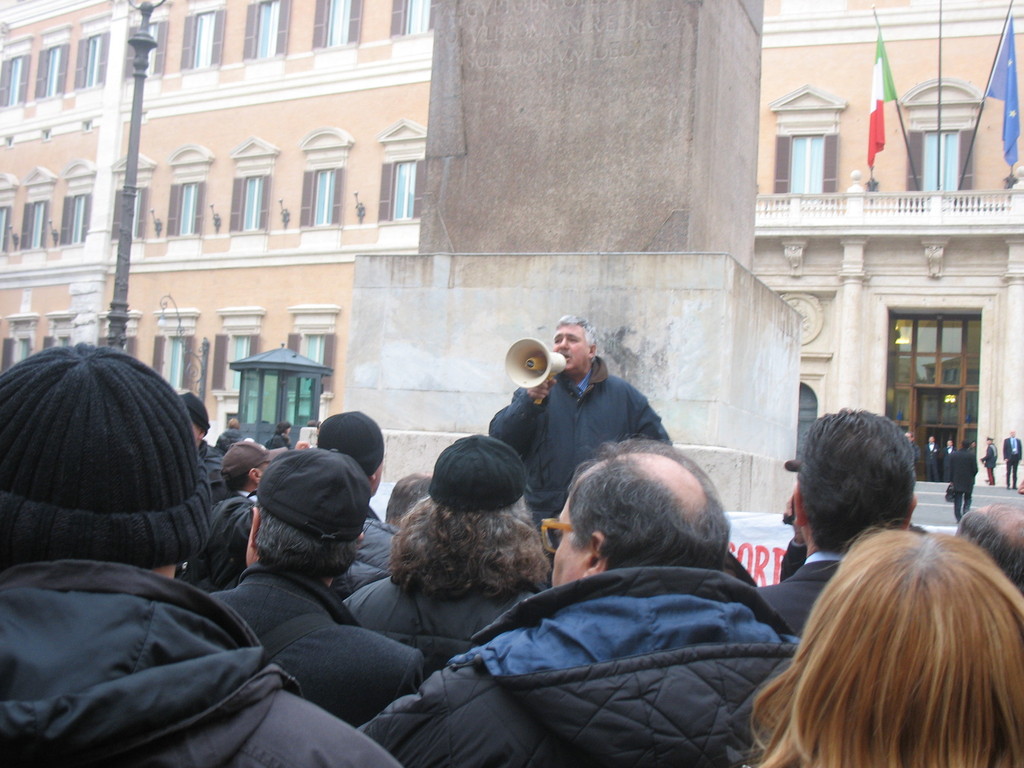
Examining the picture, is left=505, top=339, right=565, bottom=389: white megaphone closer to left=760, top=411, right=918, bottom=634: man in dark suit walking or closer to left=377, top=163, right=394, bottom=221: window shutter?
left=760, top=411, right=918, bottom=634: man in dark suit walking

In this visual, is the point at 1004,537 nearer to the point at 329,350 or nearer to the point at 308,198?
the point at 329,350

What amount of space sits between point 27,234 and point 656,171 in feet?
116

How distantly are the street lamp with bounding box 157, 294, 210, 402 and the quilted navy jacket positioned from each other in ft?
101

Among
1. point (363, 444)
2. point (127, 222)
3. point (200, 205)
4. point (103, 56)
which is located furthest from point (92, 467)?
point (103, 56)

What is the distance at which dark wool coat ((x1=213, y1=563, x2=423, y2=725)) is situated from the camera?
7.12 ft

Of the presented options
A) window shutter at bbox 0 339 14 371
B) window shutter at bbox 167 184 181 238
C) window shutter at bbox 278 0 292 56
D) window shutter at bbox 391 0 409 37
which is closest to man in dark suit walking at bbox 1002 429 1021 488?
window shutter at bbox 391 0 409 37

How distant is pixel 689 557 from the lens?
1.94 meters

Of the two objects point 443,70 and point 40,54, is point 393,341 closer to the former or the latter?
point 443,70

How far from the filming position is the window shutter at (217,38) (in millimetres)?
33031

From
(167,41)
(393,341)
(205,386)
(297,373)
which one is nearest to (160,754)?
(393,341)

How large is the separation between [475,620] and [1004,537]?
1.20 metres

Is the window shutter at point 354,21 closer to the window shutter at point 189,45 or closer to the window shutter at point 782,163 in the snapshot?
the window shutter at point 189,45

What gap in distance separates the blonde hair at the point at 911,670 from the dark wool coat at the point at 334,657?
97 centimetres

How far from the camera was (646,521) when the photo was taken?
1.95 metres
